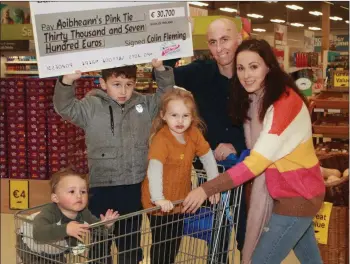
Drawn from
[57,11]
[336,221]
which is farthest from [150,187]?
[336,221]

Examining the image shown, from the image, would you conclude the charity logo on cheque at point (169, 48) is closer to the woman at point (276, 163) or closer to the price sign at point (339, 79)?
the woman at point (276, 163)

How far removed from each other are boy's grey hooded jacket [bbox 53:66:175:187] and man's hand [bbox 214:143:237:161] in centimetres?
40

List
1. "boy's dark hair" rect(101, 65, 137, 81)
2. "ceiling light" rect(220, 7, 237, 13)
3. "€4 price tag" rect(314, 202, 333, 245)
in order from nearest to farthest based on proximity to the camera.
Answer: "boy's dark hair" rect(101, 65, 137, 81) < "€4 price tag" rect(314, 202, 333, 245) < "ceiling light" rect(220, 7, 237, 13)

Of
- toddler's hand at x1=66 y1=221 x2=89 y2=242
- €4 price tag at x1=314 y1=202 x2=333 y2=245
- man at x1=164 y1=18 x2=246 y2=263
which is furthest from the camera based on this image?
€4 price tag at x1=314 y1=202 x2=333 y2=245

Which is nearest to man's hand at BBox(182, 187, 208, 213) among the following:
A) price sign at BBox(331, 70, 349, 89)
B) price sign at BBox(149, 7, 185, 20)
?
price sign at BBox(149, 7, 185, 20)

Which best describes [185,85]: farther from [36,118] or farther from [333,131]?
[36,118]

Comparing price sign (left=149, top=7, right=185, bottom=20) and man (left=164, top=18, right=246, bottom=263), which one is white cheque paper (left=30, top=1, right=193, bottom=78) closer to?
price sign (left=149, top=7, right=185, bottom=20)

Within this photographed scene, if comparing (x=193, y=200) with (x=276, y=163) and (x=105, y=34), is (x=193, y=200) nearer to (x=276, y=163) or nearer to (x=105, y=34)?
(x=276, y=163)

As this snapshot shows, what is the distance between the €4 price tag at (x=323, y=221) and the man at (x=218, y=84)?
0.71 meters

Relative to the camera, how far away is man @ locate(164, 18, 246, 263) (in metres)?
Answer: 3.50

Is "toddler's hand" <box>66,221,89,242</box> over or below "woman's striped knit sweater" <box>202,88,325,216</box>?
below

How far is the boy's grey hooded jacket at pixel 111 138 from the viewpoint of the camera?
3146mm

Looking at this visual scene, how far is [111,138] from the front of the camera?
316 cm

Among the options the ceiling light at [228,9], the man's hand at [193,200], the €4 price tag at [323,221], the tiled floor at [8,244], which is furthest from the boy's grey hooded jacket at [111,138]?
the ceiling light at [228,9]
